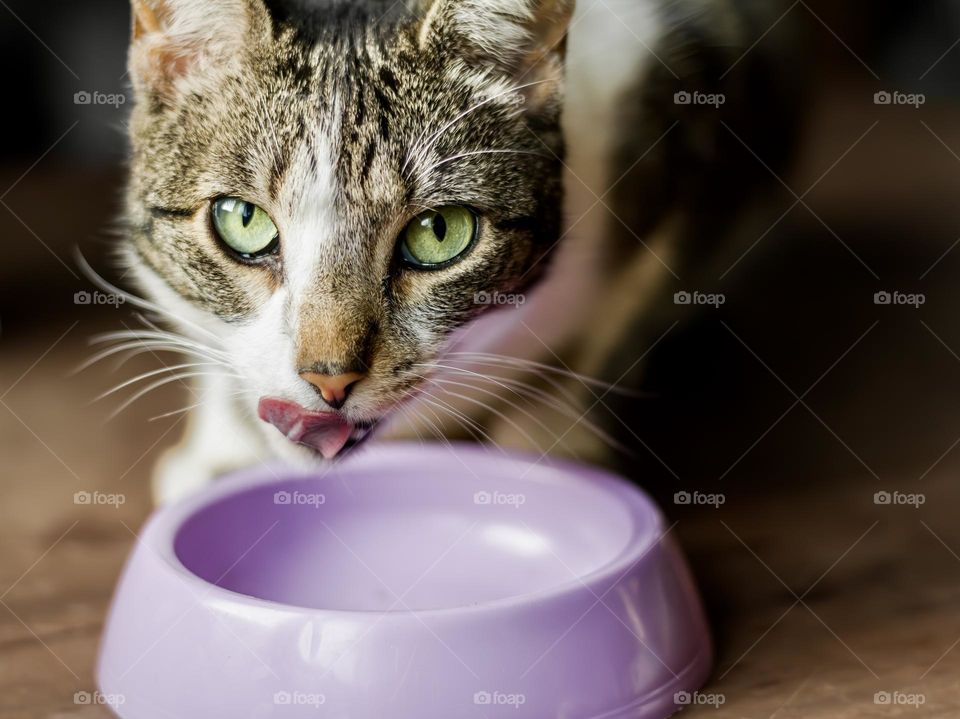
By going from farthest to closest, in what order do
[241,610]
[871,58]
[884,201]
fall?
[884,201]
[871,58]
[241,610]

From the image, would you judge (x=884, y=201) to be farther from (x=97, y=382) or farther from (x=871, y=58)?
(x=97, y=382)

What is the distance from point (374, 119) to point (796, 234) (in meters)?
0.84

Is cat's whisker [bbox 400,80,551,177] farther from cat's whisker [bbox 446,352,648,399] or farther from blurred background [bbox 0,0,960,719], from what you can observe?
blurred background [bbox 0,0,960,719]

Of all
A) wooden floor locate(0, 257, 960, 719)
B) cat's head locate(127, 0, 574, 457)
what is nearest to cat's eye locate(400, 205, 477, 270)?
cat's head locate(127, 0, 574, 457)

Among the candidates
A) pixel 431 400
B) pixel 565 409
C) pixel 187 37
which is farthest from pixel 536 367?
pixel 187 37

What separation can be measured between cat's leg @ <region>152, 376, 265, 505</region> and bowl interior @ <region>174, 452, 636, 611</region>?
9cm

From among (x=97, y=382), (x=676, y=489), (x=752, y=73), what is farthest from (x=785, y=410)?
(x=97, y=382)

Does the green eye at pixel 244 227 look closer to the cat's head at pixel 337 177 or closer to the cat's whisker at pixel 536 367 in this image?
the cat's head at pixel 337 177

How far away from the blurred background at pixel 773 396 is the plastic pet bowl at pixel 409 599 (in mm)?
89

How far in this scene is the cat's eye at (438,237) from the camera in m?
0.72

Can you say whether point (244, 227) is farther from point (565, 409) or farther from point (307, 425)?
point (565, 409)

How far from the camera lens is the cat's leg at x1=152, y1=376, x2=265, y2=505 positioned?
0.90 metres

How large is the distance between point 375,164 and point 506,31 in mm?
138

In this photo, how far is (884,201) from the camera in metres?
1.38
